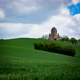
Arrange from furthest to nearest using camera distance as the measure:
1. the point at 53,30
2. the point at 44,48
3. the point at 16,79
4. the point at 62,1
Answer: the point at 53,30, the point at 44,48, the point at 62,1, the point at 16,79

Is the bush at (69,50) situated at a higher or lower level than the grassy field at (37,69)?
lower

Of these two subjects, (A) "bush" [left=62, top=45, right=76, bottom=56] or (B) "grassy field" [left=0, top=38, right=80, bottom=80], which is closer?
(B) "grassy field" [left=0, top=38, right=80, bottom=80]

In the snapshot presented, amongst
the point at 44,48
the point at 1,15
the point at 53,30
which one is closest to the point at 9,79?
the point at 1,15

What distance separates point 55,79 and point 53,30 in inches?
6843

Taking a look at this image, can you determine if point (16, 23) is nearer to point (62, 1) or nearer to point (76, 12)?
point (62, 1)

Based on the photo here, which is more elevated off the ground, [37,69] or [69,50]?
[37,69]

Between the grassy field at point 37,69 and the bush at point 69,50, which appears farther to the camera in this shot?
the bush at point 69,50

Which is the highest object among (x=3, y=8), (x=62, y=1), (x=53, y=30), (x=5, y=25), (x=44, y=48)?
(x=53, y=30)

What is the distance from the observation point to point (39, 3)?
8.69 meters

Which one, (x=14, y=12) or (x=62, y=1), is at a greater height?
(x=62, y=1)

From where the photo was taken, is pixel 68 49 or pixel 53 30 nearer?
pixel 68 49

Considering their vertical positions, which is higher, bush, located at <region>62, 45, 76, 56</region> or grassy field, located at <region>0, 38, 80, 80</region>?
grassy field, located at <region>0, 38, 80, 80</region>

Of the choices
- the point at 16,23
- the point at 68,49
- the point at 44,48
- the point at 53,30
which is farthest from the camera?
the point at 53,30

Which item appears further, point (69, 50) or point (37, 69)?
point (69, 50)
